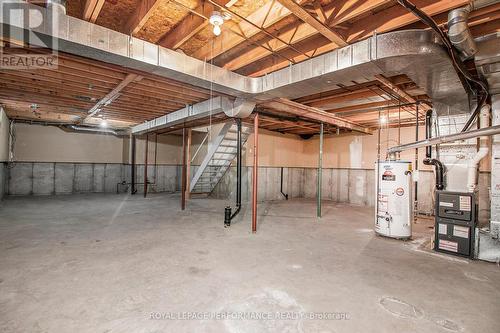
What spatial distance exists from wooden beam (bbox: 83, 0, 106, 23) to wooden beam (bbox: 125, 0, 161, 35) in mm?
310

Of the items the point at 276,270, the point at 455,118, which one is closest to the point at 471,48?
the point at 455,118

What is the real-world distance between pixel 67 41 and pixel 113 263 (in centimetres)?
248

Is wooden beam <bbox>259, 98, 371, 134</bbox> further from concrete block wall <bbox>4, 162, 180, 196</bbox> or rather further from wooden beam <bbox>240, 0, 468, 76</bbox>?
concrete block wall <bbox>4, 162, 180, 196</bbox>

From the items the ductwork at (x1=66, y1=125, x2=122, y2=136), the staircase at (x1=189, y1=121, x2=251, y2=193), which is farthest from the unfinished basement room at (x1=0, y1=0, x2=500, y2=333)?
the ductwork at (x1=66, y1=125, x2=122, y2=136)

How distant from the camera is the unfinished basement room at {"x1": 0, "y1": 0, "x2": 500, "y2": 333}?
210 cm

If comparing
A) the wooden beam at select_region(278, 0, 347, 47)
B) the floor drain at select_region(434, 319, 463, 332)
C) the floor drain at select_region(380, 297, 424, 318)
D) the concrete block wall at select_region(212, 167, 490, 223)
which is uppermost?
the wooden beam at select_region(278, 0, 347, 47)

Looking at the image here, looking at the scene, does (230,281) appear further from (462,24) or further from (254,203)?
(462,24)

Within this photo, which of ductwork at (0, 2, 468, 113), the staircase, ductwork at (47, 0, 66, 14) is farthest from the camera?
the staircase

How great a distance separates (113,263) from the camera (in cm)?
300

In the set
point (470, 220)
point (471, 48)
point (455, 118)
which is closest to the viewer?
point (471, 48)

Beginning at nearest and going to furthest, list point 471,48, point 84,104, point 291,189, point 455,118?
point 471,48, point 455,118, point 84,104, point 291,189

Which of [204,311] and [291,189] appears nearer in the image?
[204,311]

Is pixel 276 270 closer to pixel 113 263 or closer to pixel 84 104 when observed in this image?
pixel 113 263

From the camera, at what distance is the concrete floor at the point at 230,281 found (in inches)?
77.0
